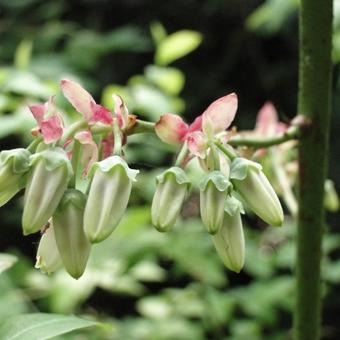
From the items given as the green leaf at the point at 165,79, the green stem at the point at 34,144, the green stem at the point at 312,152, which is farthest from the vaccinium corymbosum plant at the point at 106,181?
the green leaf at the point at 165,79

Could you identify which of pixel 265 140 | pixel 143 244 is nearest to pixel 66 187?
pixel 265 140

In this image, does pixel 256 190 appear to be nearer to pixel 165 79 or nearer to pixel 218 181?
pixel 218 181

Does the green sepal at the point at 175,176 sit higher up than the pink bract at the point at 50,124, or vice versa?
the pink bract at the point at 50,124

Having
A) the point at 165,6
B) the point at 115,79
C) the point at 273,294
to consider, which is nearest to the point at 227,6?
the point at 165,6

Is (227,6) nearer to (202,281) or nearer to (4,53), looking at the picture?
(4,53)

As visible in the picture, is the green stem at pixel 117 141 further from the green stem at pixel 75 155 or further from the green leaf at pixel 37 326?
the green leaf at pixel 37 326

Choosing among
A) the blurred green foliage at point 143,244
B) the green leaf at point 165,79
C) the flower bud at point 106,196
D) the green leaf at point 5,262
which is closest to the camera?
the flower bud at point 106,196
